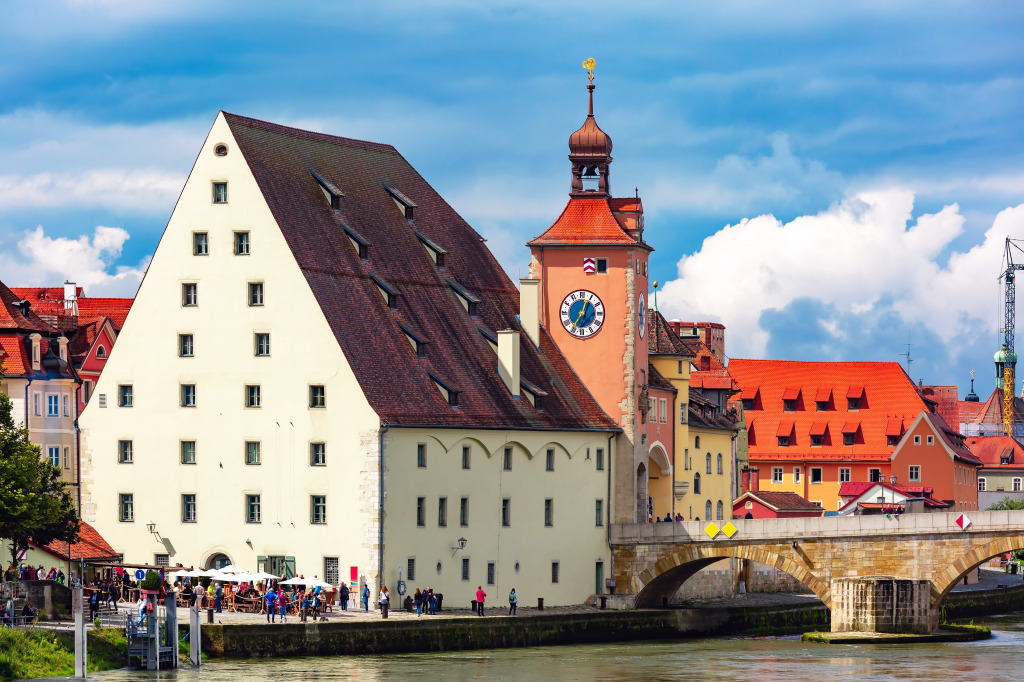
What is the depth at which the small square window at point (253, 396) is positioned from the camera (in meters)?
77.3

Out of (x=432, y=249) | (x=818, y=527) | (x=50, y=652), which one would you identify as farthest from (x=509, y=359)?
(x=50, y=652)

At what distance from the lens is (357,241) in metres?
81.1

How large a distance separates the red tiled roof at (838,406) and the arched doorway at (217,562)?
197 feet

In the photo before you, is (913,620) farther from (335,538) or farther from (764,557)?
(335,538)

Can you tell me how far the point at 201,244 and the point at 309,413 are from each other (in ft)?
25.4

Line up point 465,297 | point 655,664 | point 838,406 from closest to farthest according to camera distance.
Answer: point 655,664 < point 465,297 < point 838,406

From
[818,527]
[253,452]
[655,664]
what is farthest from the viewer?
[818,527]

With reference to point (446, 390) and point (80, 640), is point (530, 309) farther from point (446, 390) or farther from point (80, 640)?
point (80, 640)

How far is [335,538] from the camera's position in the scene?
248ft

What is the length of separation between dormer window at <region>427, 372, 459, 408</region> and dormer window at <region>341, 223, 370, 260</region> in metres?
5.65

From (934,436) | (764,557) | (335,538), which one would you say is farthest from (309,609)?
(934,436)

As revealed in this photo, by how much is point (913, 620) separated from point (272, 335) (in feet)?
83.2

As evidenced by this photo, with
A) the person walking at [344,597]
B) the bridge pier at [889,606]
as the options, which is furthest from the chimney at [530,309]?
the person walking at [344,597]

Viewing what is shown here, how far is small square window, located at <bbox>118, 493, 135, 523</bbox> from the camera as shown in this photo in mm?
78875
